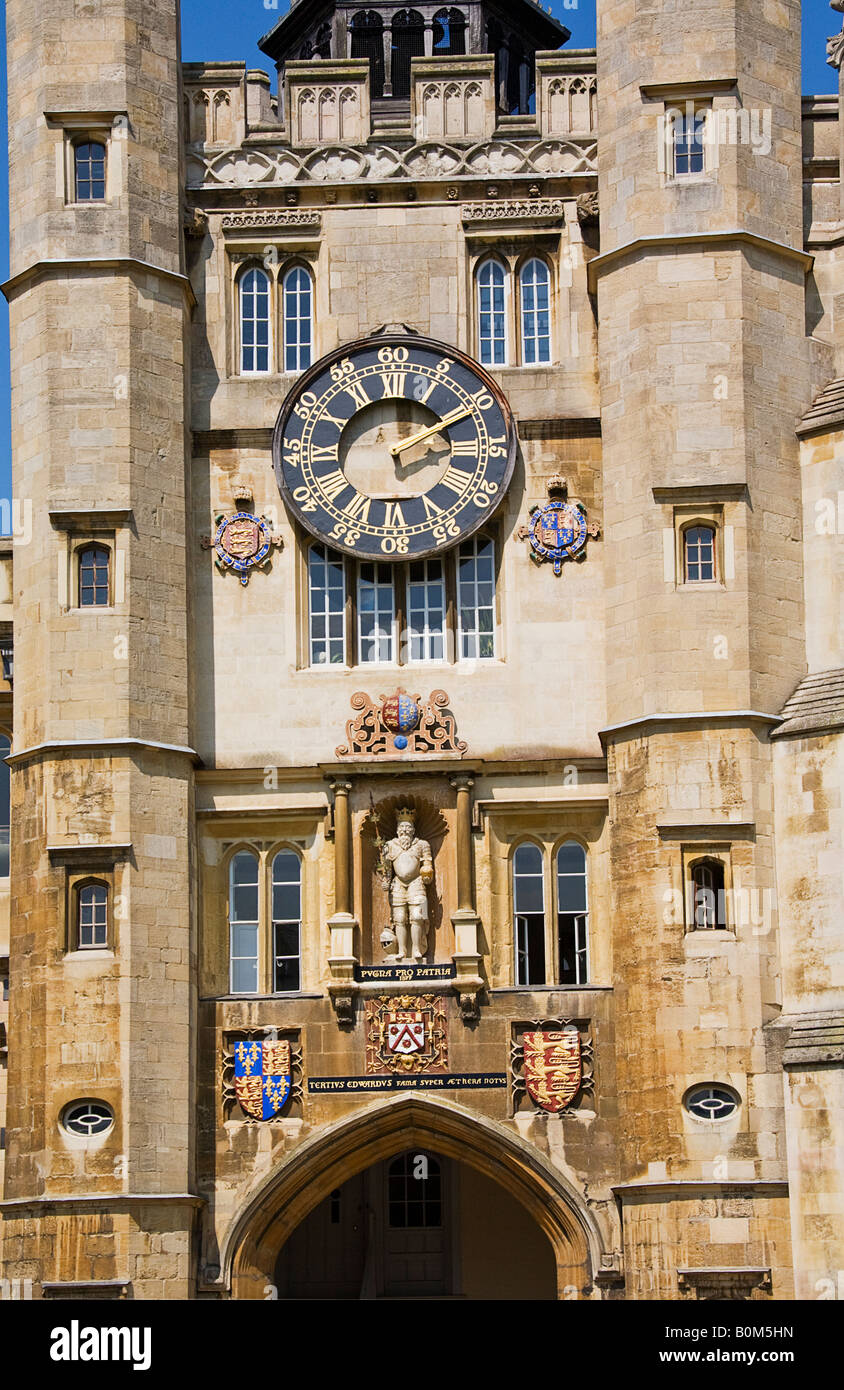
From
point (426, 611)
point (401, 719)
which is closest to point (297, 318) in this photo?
point (426, 611)

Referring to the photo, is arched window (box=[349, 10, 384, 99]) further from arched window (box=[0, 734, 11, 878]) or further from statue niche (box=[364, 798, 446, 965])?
statue niche (box=[364, 798, 446, 965])

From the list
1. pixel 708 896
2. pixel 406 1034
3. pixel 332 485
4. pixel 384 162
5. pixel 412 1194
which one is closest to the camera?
pixel 708 896

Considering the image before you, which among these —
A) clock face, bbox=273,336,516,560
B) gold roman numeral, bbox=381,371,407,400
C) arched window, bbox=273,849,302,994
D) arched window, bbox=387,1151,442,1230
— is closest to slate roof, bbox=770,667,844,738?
clock face, bbox=273,336,516,560

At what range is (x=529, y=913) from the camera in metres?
31.0

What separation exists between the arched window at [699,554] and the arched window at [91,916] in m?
7.19

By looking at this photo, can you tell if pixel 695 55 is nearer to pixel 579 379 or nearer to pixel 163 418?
pixel 579 379

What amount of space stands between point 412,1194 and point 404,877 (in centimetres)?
620

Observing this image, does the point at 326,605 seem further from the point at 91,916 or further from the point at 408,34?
the point at 408,34

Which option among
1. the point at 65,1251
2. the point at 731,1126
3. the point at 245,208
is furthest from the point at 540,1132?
the point at 245,208

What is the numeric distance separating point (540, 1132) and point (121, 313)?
10138 mm

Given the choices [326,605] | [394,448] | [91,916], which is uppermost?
[394,448]

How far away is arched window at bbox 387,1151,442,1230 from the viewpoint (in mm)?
35156

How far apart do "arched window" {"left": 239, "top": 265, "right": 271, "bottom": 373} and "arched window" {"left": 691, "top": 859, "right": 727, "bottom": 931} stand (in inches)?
308

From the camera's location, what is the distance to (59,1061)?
97.0 feet
